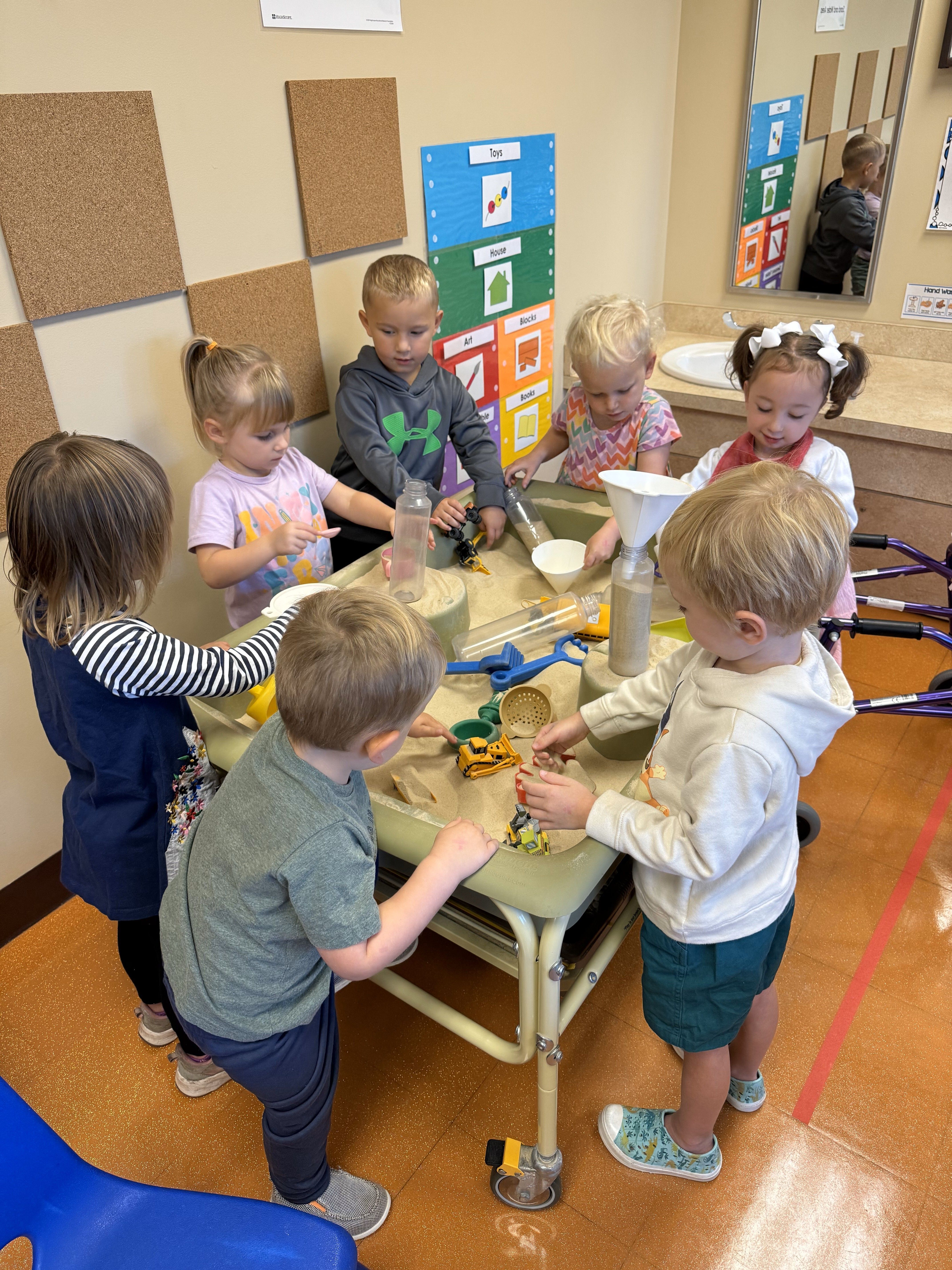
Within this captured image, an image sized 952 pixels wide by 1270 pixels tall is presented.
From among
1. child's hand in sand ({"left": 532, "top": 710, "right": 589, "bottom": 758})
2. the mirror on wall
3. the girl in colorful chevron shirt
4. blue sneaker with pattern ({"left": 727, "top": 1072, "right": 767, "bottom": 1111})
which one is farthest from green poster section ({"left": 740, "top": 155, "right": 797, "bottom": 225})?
blue sneaker with pattern ({"left": 727, "top": 1072, "right": 767, "bottom": 1111})

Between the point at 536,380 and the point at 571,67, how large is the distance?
906 millimetres

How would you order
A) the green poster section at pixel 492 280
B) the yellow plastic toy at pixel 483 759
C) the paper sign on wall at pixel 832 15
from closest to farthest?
the yellow plastic toy at pixel 483 759 → the green poster section at pixel 492 280 → the paper sign on wall at pixel 832 15

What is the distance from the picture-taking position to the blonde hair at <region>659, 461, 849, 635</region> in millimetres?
871

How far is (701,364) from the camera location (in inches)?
117

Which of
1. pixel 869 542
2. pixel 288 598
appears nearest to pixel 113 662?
pixel 288 598

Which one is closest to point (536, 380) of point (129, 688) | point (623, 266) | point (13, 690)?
point (623, 266)

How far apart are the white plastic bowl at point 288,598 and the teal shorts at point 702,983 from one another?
700 millimetres

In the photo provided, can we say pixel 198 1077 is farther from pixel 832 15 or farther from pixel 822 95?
pixel 832 15

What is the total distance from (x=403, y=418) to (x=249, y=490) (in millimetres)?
461

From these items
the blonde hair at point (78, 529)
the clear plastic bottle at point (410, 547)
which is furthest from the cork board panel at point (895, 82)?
the blonde hair at point (78, 529)

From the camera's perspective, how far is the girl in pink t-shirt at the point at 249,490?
147 centimetres

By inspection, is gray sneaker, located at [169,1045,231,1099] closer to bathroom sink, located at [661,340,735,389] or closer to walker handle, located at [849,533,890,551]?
walker handle, located at [849,533,890,551]

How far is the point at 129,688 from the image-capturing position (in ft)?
3.62

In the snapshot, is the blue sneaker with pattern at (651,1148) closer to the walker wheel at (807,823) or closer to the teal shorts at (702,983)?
the teal shorts at (702,983)
